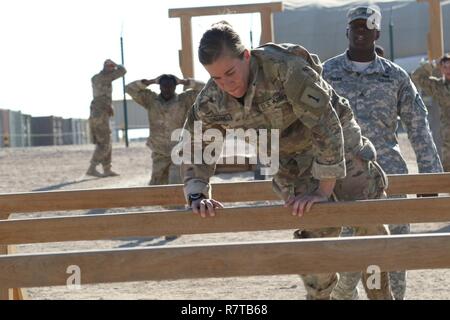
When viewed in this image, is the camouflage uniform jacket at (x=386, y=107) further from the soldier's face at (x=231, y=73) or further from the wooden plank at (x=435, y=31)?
the wooden plank at (x=435, y=31)

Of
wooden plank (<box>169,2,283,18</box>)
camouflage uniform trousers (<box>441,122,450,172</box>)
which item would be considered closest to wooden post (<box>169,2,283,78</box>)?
wooden plank (<box>169,2,283,18</box>)

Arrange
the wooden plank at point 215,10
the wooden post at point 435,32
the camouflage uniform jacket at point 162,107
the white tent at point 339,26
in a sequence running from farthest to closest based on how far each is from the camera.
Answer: the white tent at point 339,26, the wooden post at point 435,32, the wooden plank at point 215,10, the camouflage uniform jacket at point 162,107

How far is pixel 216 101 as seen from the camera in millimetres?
3965

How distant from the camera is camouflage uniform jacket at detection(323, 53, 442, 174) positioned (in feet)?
18.5

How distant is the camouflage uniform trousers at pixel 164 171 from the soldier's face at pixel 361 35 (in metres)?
5.66

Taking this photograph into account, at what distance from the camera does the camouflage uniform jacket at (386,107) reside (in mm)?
5633

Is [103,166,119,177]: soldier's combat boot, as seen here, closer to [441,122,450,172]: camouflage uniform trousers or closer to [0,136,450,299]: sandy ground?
[0,136,450,299]: sandy ground

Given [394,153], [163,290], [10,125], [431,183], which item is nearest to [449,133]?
[163,290]

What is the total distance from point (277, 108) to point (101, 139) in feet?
45.8

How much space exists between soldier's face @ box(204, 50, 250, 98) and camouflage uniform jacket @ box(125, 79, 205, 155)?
7.78 metres

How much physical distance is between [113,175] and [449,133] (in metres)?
7.16

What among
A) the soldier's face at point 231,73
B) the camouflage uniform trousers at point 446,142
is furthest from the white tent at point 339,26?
the soldier's face at point 231,73

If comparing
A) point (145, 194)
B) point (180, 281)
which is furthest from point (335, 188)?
point (180, 281)
